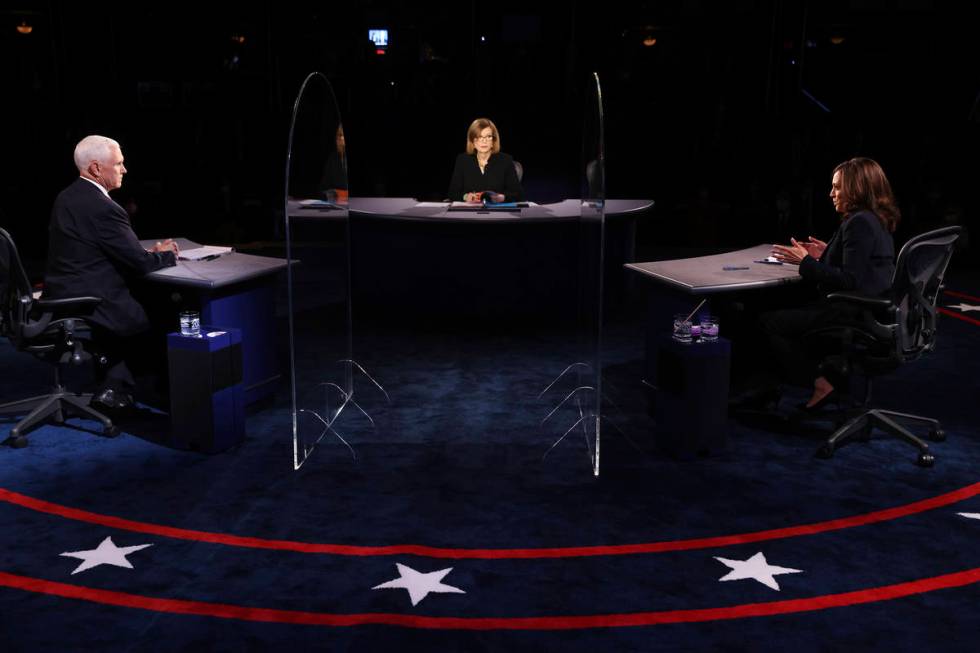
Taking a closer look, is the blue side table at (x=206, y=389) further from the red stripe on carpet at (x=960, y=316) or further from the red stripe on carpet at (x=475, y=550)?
the red stripe on carpet at (x=960, y=316)

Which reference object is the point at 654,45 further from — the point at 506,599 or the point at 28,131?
the point at 506,599

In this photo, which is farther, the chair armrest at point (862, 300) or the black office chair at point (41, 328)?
the black office chair at point (41, 328)

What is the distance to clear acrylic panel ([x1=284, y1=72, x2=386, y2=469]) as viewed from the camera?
4.50 metres

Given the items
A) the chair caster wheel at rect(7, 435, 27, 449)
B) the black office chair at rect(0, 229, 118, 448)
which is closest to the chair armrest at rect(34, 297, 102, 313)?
the black office chair at rect(0, 229, 118, 448)

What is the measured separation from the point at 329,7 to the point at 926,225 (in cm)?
1197

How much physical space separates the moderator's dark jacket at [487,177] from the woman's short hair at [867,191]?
349 centimetres

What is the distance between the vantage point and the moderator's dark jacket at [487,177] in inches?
312

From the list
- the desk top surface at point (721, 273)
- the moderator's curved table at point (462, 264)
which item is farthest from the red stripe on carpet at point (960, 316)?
the desk top surface at point (721, 273)

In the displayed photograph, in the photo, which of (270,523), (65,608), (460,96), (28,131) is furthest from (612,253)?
(28,131)

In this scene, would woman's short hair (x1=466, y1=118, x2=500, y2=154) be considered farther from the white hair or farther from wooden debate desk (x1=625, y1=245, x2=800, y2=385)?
the white hair

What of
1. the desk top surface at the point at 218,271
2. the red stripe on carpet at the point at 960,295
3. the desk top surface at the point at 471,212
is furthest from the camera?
the red stripe on carpet at the point at 960,295

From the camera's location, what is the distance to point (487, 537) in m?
3.88

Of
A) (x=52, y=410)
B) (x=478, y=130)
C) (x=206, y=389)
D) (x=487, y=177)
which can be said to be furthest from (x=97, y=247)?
(x=487, y=177)

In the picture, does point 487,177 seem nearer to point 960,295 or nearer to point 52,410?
point 52,410
